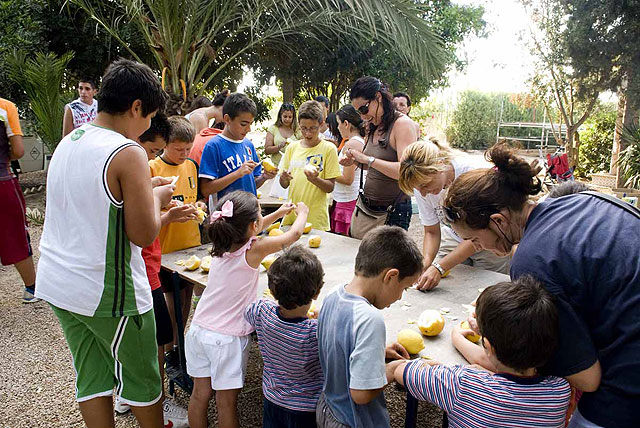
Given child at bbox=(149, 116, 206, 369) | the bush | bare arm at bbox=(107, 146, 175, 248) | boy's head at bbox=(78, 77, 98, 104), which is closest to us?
bare arm at bbox=(107, 146, 175, 248)

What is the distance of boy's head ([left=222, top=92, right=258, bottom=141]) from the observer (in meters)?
3.54

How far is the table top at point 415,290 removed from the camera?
203 cm

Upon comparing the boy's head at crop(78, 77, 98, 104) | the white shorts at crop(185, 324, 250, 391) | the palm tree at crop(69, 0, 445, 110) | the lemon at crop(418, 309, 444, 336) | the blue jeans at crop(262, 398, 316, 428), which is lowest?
the blue jeans at crop(262, 398, 316, 428)

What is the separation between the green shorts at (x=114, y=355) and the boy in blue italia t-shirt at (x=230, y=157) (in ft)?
5.04

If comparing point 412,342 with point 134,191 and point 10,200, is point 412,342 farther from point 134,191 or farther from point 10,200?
point 10,200

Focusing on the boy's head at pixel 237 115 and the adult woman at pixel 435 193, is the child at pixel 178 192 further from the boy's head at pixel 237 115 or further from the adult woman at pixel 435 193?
the adult woman at pixel 435 193

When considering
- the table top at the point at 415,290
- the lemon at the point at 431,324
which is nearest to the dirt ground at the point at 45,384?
the table top at the point at 415,290

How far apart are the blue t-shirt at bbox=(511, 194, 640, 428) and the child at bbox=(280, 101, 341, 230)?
107 inches

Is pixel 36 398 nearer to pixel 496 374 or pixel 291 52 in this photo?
pixel 496 374

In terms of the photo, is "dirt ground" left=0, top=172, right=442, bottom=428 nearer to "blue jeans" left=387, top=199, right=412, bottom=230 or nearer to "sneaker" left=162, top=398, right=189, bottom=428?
"sneaker" left=162, top=398, right=189, bottom=428

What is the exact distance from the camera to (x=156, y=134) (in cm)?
254

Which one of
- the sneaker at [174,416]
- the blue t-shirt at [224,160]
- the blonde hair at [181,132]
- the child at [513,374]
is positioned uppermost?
the blonde hair at [181,132]

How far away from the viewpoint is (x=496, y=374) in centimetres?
151

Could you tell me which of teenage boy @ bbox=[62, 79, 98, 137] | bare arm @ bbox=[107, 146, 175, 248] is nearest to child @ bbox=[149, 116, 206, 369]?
bare arm @ bbox=[107, 146, 175, 248]
